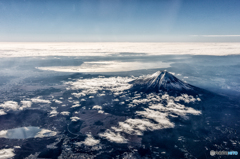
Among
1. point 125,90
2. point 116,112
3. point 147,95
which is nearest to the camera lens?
point 116,112

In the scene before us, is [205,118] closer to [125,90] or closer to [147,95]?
[147,95]

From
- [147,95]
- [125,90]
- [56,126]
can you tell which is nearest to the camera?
[56,126]

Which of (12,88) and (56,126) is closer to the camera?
(56,126)

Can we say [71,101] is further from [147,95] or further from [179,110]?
[179,110]

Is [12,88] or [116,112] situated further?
[12,88]

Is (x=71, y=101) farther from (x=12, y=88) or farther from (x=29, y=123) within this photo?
(x=12, y=88)

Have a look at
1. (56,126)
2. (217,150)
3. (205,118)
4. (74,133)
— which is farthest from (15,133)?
(205,118)

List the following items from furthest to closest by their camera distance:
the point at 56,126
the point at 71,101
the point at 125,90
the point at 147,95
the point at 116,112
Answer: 1. the point at 125,90
2. the point at 147,95
3. the point at 71,101
4. the point at 116,112
5. the point at 56,126

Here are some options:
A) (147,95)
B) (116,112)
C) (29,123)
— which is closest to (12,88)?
(29,123)

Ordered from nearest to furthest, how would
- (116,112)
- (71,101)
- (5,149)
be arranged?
(5,149)
(116,112)
(71,101)
